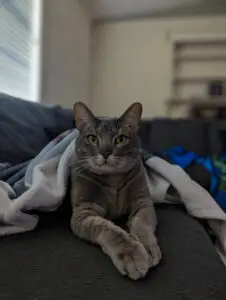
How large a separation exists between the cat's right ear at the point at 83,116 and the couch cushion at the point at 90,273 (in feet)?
0.94

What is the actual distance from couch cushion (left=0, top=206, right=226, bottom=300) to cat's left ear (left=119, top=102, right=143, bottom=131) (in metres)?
0.30

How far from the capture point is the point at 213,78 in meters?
3.40

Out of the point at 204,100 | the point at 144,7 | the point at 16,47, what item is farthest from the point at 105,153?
the point at 144,7

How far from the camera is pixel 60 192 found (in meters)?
0.81

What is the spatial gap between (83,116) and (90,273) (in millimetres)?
415

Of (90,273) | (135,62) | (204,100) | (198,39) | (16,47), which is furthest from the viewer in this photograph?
(135,62)

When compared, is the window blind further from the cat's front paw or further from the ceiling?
the cat's front paw

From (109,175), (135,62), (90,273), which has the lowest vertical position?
(90,273)

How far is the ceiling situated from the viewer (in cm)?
317

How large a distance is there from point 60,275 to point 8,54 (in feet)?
5.31

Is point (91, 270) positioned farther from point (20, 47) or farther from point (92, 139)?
point (20, 47)

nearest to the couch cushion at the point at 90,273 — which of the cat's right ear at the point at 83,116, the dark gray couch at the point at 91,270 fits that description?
the dark gray couch at the point at 91,270

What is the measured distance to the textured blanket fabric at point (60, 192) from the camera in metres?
0.72

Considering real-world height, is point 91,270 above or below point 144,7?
below
